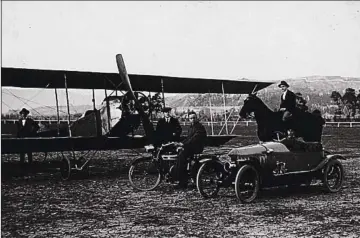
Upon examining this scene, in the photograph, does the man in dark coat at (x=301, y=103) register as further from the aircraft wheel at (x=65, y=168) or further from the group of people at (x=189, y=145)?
the aircraft wheel at (x=65, y=168)

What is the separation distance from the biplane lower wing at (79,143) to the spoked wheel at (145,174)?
0.74 m

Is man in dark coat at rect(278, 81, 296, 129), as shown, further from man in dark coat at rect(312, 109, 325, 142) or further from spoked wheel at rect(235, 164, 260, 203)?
spoked wheel at rect(235, 164, 260, 203)

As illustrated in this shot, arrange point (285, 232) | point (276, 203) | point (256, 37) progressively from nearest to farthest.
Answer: point (285, 232) < point (256, 37) < point (276, 203)

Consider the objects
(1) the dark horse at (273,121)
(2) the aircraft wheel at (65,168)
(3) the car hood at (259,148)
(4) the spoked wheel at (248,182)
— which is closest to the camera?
(4) the spoked wheel at (248,182)

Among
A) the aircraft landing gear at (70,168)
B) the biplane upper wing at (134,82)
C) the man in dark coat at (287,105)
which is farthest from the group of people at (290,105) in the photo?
the aircraft landing gear at (70,168)

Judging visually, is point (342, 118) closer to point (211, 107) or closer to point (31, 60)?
point (211, 107)

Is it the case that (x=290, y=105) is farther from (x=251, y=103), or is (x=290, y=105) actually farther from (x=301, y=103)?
(x=251, y=103)

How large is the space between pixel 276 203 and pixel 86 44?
A: 2455 mm

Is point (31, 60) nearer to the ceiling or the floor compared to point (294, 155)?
nearer to the ceiling

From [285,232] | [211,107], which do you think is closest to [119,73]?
[211,107]

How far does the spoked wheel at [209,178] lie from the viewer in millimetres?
5133

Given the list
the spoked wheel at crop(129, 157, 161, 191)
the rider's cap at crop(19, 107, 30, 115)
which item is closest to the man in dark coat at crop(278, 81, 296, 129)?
the spoked wheel at crop(129, 157, 161, 191)

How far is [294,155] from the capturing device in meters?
5.31

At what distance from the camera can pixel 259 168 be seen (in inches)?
198
